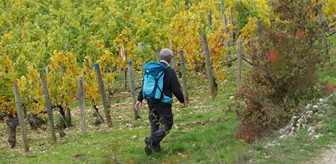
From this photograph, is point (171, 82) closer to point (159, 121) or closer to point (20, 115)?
point (159, 121)

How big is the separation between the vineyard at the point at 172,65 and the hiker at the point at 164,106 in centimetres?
55

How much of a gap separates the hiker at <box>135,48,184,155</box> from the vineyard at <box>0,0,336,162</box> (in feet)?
1.80

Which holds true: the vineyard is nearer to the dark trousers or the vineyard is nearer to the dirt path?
the dark trousers

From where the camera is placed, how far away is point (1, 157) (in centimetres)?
1421

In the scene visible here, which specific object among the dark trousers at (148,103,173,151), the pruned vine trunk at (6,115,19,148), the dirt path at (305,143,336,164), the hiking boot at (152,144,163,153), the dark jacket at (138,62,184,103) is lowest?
the pruned vine trunk at (6,115,19,148)

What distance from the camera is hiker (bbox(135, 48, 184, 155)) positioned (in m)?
10.8

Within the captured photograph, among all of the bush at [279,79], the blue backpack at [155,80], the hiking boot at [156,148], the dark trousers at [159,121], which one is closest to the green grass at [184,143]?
the hiking boot at [156,148]

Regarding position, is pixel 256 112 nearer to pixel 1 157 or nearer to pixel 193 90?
pixel 1 157

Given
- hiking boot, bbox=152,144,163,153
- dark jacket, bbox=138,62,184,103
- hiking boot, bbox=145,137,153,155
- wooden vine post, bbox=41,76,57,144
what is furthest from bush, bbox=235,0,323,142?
wooden vine post, bbox=41,76,57,144

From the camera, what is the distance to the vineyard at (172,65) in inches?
432

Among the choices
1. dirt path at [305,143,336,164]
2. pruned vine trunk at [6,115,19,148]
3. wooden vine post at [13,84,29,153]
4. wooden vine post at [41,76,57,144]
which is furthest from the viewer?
pruned vine trunk at [6,115,19,148]

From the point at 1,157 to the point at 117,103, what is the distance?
346 inches

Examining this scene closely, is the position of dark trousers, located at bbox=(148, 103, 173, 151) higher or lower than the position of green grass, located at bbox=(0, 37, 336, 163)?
higher

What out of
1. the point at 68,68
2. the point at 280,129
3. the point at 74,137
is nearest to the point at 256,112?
the point at 280,129
